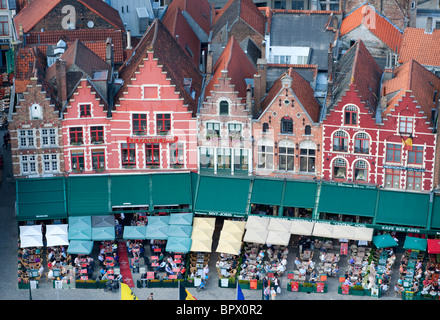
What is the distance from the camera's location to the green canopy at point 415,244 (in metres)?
63.9

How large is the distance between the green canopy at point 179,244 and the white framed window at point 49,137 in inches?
529

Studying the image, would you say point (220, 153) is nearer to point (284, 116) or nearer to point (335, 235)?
point (284, 116)

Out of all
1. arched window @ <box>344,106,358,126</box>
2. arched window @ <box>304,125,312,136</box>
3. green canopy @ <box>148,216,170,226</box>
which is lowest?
green canopy @ <box>148,216,170,226</box>

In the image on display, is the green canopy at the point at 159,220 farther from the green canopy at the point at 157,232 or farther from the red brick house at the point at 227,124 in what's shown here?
the red brick house at the point at 227,124

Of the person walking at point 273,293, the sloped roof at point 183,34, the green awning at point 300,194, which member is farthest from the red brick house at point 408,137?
the sloped roof at point 183,34

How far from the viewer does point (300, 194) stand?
6800 cm

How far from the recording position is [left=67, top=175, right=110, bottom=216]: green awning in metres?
68.4

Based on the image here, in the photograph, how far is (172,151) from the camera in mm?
69875

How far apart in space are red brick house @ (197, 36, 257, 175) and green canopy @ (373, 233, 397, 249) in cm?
1228

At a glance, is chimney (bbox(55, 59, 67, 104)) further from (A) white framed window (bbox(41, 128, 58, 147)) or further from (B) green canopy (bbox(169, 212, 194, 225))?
(B) green canopy (bbox(169, 212, 194, 225))

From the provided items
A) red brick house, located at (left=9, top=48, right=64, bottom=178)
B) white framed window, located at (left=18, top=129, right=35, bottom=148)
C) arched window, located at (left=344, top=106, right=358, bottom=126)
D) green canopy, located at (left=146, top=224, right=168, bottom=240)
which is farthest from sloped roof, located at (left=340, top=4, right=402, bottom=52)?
white framed window, located at (left=18, top=129, right=35, bottom=148)

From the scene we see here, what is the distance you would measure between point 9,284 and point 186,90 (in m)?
21.9
